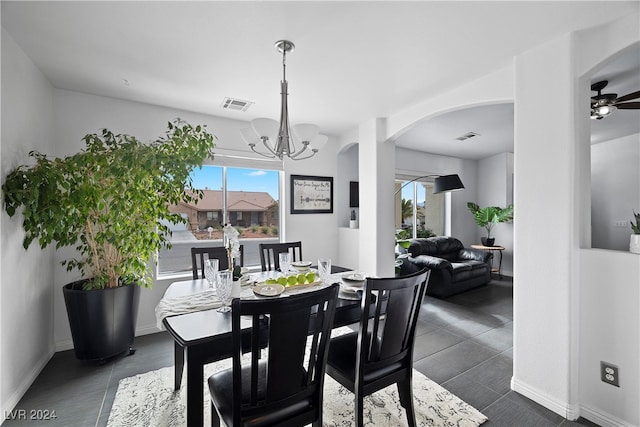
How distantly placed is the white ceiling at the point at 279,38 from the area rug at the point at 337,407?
2570 mm

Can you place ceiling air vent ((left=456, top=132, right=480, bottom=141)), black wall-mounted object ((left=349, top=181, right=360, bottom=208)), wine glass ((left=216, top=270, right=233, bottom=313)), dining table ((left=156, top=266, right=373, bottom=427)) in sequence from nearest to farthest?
dining table ((left=156, top=266, right=373, bottom=427)) < wine glass ((left=216, top=270, right=233, bottom=313)) < ceiling air vent ((left=456, top=132, right=480, bottom=141)) < black wall-mounted object ((left=349, top=181, right=360, bottom=208))

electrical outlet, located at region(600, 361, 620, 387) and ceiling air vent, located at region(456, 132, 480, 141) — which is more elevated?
ceiling air vent, located at region(456, 132, 480, 141)

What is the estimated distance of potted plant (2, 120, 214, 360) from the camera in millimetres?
2223

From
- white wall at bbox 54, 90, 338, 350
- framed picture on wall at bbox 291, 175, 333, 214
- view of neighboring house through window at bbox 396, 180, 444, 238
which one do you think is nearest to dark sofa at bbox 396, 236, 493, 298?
view of neighboring house through window at bbox 396, 180, 444, 238

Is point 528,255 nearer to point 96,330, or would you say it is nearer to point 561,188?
point 561,188

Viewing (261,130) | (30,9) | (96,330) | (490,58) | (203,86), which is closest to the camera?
(30,9)

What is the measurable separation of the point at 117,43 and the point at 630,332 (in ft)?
12.8

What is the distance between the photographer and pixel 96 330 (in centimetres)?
253

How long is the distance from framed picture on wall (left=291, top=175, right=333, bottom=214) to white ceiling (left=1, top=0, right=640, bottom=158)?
4.43 feet

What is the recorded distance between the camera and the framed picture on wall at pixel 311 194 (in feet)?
14.3

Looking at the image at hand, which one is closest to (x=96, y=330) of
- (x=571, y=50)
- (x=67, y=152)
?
(x=67, y=152)

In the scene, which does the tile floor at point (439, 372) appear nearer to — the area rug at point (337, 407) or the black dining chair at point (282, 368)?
the area rug at point (337, 407)

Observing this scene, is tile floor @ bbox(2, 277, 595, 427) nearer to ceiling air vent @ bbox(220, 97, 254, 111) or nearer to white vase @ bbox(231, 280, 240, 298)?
white vase @ bbox(231, 280, 240, 298)
